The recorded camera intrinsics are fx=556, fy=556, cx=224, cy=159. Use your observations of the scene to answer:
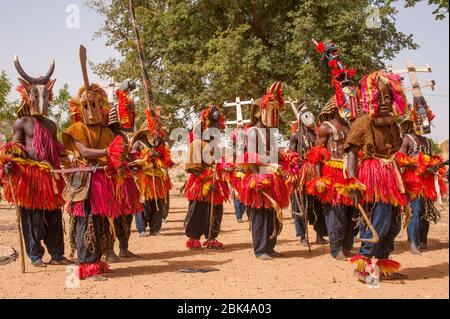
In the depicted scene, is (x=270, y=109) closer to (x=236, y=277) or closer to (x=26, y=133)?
(x=236, y=277)

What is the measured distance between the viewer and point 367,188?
223 inches

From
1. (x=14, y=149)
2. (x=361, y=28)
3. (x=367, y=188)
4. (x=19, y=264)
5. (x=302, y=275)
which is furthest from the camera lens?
(x=361, y=28)

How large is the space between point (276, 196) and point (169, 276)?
1.80 metres

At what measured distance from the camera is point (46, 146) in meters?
7.16

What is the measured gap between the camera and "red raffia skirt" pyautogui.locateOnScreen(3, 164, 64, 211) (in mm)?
6969

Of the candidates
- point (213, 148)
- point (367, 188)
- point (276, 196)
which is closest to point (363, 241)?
point (367, 188)

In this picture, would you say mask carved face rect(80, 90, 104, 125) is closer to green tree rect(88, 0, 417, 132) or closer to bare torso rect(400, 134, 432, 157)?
bare torso rect(400, 134, 432, 157)

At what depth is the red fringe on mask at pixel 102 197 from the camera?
6.16m

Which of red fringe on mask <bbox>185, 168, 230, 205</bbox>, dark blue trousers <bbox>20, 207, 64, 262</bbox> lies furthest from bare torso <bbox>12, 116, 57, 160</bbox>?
red fringe on mask <bbox>185, 168, 230, 205</bbox>

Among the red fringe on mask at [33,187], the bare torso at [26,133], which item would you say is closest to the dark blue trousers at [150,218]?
the red fringe on mask at [33,187]

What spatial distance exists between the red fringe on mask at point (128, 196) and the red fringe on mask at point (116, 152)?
0.31 metres

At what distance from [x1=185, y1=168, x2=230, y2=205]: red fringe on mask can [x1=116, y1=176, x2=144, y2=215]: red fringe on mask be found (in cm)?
193

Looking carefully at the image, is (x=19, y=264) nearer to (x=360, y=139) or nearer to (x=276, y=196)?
(x=276, y=196)

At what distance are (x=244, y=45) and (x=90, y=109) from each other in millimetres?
13625
